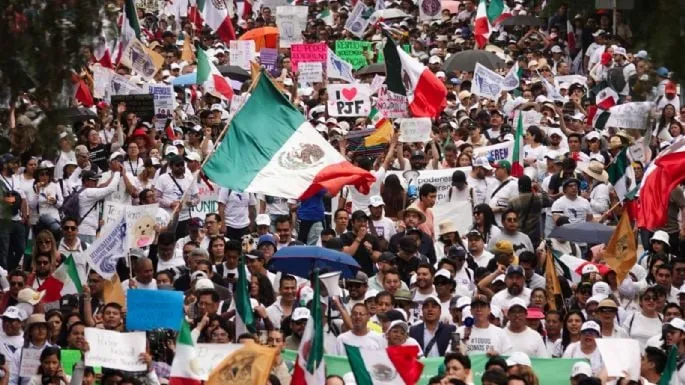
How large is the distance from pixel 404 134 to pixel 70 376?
9171 mm

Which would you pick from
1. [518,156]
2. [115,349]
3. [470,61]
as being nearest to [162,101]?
[518,156]

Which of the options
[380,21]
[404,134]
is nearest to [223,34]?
[380,21]

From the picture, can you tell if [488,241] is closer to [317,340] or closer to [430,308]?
[430,308]

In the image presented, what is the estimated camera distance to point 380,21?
42.5m

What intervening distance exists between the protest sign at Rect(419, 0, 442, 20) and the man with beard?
2557 cm

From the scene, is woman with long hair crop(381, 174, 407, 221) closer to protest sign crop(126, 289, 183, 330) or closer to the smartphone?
the smartphone

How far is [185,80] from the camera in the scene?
3444 centimetres

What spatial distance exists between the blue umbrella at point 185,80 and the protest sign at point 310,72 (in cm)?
202

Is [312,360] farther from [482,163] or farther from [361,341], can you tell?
[482,163]

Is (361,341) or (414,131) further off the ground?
(361,341)

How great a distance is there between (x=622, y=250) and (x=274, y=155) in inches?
134

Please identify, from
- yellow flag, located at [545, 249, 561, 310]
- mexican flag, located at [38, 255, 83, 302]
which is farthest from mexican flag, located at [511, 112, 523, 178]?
mexican flag, located at [38, 255, 83, 302]

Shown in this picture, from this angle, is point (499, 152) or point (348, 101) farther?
point (348, 101)

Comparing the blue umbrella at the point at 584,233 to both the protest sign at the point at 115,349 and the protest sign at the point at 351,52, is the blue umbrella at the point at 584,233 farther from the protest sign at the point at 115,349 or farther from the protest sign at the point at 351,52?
the protest sign at the point at 351,52
